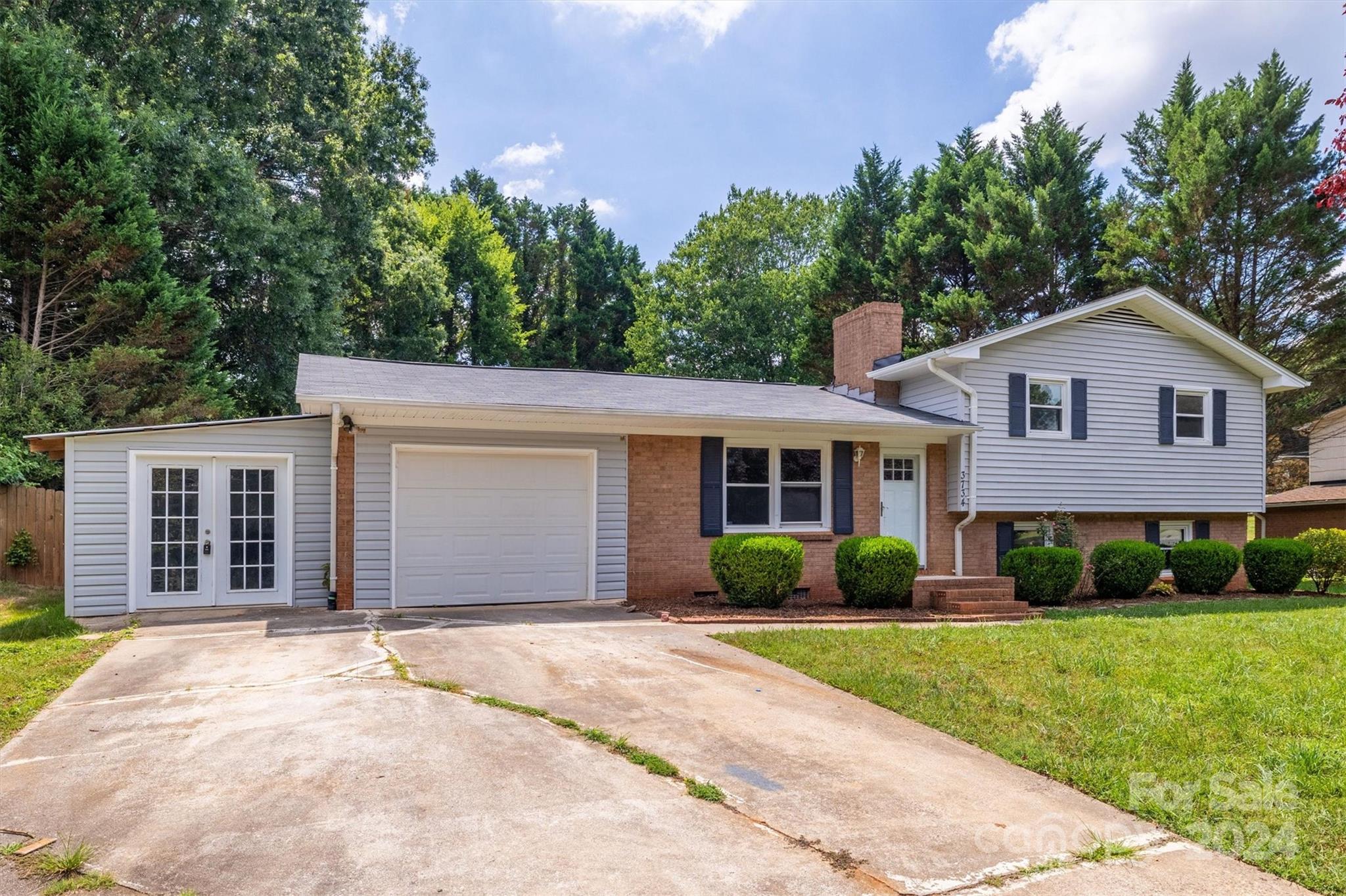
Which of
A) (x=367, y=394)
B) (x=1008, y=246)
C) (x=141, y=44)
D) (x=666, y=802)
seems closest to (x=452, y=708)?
(x=666, y=802)

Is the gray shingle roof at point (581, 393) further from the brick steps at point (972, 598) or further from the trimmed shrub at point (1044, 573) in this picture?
the brick steps at point (972, 598)

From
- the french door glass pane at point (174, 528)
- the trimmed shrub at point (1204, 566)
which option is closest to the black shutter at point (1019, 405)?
the trimmed shrub at point (1204, 566)

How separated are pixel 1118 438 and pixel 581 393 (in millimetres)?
9787

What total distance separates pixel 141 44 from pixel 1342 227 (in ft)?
103

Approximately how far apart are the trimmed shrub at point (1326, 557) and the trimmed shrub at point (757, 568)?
10.3m

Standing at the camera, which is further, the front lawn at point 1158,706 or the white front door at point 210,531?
the white front door at point 210,531

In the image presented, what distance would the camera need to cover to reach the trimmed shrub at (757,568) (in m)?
10.4

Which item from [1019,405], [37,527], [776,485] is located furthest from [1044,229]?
[37,527]

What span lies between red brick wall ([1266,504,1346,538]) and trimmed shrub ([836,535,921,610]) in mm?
14935

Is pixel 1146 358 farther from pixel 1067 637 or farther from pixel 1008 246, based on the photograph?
pixel 1008 246

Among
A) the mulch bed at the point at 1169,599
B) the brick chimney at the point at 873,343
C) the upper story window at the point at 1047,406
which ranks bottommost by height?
the mulch bed at the point at 1169,599

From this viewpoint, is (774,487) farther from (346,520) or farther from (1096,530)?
(1096,530)

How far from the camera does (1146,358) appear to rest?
14.7 m

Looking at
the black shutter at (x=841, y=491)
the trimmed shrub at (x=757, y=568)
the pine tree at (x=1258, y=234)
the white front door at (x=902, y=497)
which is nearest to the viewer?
the trimmed shrub at (x=757, y=568)
